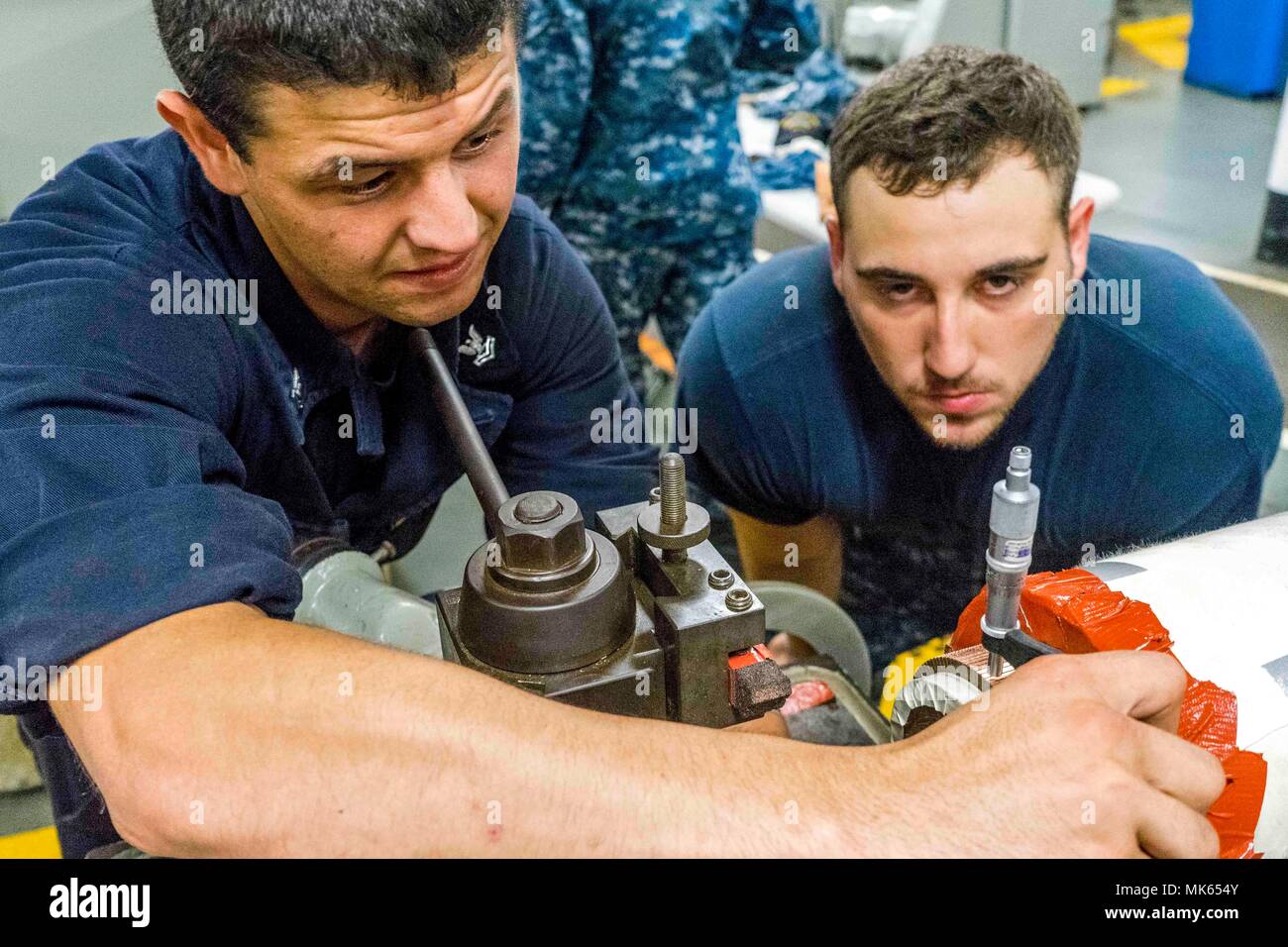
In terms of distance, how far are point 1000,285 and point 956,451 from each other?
0.22 m

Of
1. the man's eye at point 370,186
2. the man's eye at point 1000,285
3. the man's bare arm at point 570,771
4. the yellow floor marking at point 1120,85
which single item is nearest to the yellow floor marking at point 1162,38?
the yellow floor marking at point 1120,85

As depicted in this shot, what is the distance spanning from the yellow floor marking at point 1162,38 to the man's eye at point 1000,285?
456 centimetres

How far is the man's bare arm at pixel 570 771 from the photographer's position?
547mm

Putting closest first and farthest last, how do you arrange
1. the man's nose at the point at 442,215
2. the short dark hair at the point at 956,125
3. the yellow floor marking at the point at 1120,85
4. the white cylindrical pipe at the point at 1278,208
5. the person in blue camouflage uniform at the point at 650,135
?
the man's nose at the point at 442,215 → the short dark hair at the point at 956,125 → the person in blue camouflage uniform at the point at 650,135 → the white cylindrical pipe at the point at 1278,208 → the yellow floor marking at the point at 1120,85

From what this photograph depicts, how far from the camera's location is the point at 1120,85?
4777 millimetres

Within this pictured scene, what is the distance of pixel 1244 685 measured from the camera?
0.64m

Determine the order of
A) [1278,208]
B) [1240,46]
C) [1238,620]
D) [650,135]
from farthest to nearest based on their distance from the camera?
[1240,46] → [1278,208] → [650,135] → [1238,620]

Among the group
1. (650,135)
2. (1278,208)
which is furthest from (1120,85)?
(650,135)

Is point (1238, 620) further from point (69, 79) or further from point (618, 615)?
point (69, 79)

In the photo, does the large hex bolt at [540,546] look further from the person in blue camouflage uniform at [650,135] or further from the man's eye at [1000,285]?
the person in blue camouflage uniform at [650,135]

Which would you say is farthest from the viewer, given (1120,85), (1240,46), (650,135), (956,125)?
(1120,85)

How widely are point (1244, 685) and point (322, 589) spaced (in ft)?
2.04

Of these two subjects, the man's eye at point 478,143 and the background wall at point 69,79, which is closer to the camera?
the man's eye at point 478,143

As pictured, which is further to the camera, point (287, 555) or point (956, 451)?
point (956, 451)
